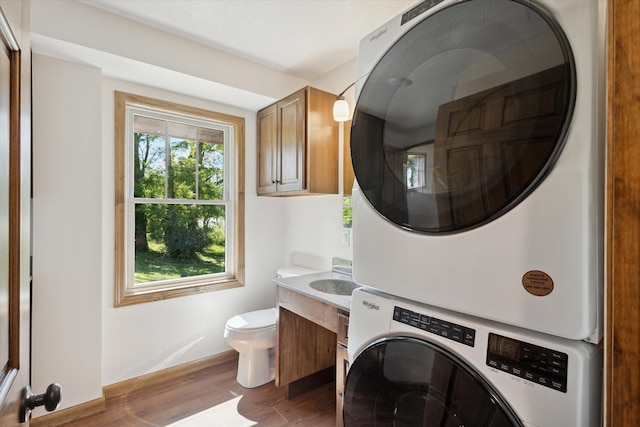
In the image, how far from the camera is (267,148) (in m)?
2.77

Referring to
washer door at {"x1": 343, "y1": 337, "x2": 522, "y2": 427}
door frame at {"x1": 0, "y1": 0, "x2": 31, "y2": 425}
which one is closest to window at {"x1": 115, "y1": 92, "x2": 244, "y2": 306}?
door frame at {"x1": 0, "y1": 0, "x2": 31, "y2": 425}

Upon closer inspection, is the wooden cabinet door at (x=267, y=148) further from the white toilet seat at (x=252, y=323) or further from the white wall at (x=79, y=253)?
the white toilet seat at (x=252, y=323)

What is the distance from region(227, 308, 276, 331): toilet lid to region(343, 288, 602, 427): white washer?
4.46 ft

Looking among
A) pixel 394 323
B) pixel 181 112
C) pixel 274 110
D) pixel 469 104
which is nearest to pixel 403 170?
pixel 469 104

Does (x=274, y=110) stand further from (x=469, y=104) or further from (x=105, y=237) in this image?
(x=469, y=104)

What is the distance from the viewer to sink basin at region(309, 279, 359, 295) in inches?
82.2

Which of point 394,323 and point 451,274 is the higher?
point 451,274

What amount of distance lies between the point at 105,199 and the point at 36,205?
1.29ft

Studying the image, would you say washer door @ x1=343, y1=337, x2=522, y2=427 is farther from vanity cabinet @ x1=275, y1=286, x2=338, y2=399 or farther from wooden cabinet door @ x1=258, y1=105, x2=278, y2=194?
wooden cabinet door @ x1=258, y1=105, x2=278, y2=194

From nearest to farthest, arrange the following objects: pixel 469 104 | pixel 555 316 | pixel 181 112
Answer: pixel 555 316 → pixel 469 104 → pixel 181 112

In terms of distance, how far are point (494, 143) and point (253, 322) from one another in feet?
6.94

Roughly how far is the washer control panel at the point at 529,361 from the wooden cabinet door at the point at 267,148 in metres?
2.19

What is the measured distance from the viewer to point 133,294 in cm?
231

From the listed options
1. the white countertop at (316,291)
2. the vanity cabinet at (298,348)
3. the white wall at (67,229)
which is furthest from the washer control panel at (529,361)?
the white wall at (67,229)
